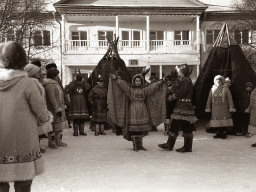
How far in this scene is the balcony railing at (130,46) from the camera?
26561mm

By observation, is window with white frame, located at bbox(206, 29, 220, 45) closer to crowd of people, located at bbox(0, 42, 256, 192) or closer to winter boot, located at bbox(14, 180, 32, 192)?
crowd of people, located at bbox(0, 42, 256, 192)

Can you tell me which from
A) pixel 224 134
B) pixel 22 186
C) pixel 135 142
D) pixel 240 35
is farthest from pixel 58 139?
pixel 240 35

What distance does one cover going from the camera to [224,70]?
38.9ft

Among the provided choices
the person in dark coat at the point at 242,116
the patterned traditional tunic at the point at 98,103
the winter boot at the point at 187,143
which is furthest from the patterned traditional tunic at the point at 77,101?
the person in dark coat at the point at 242,116

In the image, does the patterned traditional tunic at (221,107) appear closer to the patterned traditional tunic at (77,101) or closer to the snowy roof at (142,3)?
the patterned traditional tunic at (77,101)

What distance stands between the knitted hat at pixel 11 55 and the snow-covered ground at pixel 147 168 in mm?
1898

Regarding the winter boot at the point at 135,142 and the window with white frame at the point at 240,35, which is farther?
the window with white frame at the point at 240,35

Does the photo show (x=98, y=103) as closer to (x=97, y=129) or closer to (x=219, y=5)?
(x=97, y=129)

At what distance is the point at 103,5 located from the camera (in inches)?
1024

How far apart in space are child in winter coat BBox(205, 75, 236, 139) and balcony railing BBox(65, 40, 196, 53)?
16828 mm

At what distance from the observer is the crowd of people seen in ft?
11.6

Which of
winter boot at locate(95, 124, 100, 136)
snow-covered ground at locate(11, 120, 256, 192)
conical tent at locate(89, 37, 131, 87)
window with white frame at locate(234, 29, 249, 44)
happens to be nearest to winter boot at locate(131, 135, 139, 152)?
snow-covered ground at locate(11, 120, 256, 192)

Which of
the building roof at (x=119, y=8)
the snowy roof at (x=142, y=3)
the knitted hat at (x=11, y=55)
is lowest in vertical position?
the knitted hat at (x=11, y=55)

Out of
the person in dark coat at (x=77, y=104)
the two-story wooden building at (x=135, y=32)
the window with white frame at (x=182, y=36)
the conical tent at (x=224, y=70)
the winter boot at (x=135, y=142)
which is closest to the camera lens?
the winter boot at (x=135, y=142)
